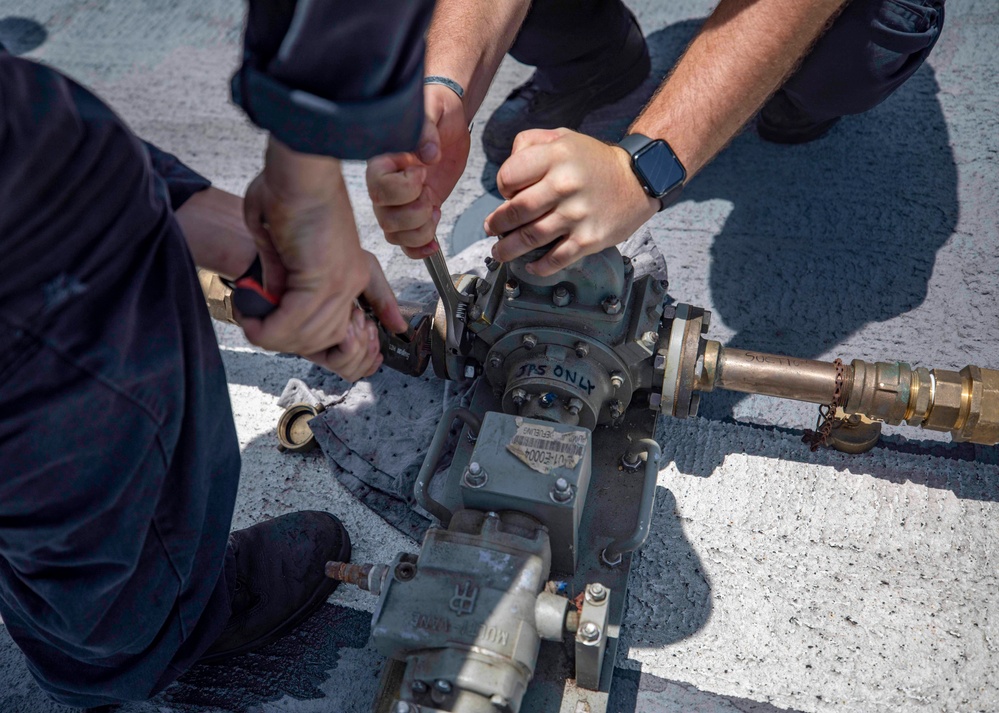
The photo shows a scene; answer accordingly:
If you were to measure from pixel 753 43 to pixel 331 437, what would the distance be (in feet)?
3.19

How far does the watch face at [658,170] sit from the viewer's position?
→ 1.16 m

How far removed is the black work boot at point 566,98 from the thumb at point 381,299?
98 centimetres

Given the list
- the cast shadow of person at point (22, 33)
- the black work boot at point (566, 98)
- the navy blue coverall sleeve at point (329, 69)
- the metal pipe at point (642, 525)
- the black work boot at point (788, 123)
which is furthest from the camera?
the cast shadow of person at point (22, 33)

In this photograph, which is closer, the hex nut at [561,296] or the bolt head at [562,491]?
the bolt head at [562,491]

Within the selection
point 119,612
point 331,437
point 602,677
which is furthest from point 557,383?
point 119,612

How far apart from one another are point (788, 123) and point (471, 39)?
0.87 meters

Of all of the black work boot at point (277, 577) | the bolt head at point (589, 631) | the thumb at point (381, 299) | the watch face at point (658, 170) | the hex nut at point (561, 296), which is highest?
the watch face at point (658, 170)

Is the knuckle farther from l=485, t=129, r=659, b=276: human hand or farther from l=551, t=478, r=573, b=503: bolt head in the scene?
l=551, t=478, r=573, b=503: bolt head

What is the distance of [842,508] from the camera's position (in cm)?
137

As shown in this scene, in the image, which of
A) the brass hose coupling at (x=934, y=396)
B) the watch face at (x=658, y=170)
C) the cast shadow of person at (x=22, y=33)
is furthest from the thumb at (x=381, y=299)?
the cast shadow of person at (x=22, y=33)

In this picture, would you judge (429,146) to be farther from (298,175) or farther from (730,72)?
(730,72)

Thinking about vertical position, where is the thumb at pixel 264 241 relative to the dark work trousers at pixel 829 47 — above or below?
above

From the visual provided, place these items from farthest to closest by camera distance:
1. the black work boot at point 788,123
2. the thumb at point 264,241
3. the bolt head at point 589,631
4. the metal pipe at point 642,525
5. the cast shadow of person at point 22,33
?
the cast shadow of person at point 22,33
the black work boot at point 788,123
the metal pipe at point 642,525
the bolt head at point 589,631
the thumb at point 264,241

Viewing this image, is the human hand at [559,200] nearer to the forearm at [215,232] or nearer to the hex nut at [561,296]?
the hex nut at [561,296]
